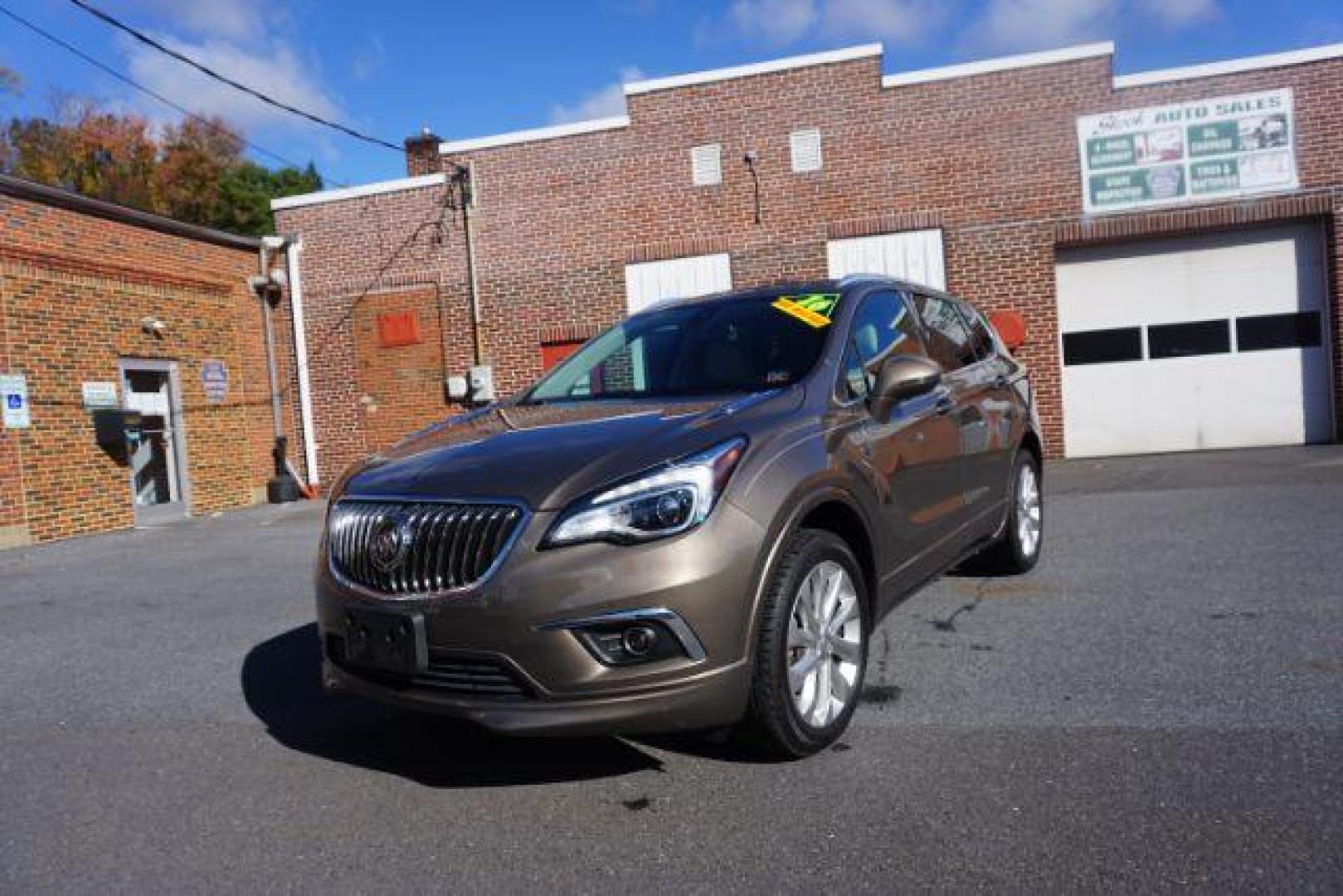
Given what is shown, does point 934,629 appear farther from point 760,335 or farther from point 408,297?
point 408,297

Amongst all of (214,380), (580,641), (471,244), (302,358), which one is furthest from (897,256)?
(580,641)

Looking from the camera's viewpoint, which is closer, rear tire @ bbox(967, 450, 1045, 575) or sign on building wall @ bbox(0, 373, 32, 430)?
rear tire @ bbox(967, 450, 1045, 575)

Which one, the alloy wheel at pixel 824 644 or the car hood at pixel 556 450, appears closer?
the car hood at pixel 556 450

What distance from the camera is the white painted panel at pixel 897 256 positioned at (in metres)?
13.0

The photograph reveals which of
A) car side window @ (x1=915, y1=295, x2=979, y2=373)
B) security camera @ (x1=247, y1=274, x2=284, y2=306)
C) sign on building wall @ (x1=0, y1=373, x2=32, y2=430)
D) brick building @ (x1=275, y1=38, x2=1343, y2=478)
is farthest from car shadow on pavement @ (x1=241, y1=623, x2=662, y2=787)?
security camera @ (x1=247, y1=274, x2=284, y2=306)

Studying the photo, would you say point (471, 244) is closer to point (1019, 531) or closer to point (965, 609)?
point (1019, 531)

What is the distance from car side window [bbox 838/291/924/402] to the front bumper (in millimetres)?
1161

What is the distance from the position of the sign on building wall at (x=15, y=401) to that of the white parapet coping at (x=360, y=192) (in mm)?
5235

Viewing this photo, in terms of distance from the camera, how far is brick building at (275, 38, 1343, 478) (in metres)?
12.0

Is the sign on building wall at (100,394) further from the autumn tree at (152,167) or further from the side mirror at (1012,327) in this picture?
the autumn tree at (152,167)

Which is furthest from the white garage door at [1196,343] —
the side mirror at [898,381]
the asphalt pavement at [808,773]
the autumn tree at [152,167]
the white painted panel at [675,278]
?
the autumn tree at [152,167]

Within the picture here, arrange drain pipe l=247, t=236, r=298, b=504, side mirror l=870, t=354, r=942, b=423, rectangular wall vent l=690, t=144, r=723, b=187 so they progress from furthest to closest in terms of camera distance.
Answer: drain pipe l=247, t=236, r=298, b=504 → rectangular wall vent l=690, t=144, r=723, b=187 → side mirror l=870, t=354, r=942, b=423

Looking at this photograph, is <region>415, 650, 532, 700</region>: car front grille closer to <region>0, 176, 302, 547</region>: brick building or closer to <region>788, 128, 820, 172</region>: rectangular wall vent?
<region>0, 176, 302, 547</region>: brick building

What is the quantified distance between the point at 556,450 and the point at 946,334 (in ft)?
9.18
